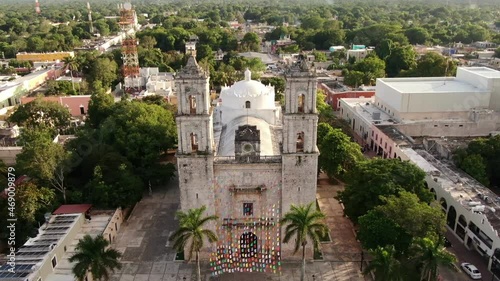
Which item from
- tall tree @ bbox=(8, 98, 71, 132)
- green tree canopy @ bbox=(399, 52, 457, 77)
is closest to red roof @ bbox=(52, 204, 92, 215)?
tall tree @ bbox=(8, 98, 71, 132)

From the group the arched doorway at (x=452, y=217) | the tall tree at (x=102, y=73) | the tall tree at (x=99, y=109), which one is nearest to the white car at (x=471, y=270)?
the arched doorway at (x=452, y=217)

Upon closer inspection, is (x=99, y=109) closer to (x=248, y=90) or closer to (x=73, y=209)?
(x=73, y=209)

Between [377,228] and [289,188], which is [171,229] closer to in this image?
[289,188]

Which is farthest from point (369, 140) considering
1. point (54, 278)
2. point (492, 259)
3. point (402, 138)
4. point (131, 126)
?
point (54, 278)

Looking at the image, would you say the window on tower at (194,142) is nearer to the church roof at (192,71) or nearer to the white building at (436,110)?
the church roof at (192,71)

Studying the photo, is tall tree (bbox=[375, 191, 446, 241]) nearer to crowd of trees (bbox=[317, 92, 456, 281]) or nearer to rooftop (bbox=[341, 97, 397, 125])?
crowd of trees (bbox=[317, 92, 456, 281])

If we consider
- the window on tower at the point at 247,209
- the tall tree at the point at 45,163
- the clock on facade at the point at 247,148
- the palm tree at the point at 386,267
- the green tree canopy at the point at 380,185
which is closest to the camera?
the palm tree at the point at 386,267
